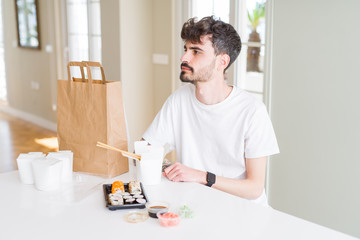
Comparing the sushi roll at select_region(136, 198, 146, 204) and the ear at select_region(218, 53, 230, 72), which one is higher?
the ear at select_region(218, 53, 230, 72)

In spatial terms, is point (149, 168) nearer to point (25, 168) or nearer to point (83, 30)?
point (25, 168)

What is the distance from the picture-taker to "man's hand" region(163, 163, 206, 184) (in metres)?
1.55

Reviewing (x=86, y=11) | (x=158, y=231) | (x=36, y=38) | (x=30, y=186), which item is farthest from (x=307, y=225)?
(x=36, y=38)

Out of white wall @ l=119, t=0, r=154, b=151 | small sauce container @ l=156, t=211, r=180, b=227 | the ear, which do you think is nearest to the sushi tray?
small sauce container @ l=156, t=211, r=180, b=227

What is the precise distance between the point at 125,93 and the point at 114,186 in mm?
2422

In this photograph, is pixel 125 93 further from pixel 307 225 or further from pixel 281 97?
pixel 307 225

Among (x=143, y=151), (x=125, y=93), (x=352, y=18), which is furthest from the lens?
(x=125, y=93)

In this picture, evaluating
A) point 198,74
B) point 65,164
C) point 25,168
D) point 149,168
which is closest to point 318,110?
point 198,74

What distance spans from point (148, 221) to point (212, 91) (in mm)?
746

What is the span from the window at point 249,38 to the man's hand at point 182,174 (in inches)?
56.8

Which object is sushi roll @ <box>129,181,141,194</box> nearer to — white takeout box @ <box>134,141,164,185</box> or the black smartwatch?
white takeout box @ <box>134,141,164,185</box>

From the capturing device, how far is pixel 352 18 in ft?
7.44

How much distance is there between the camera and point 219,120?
5.83ft

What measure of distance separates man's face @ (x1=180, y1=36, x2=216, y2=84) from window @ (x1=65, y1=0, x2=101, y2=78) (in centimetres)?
281
